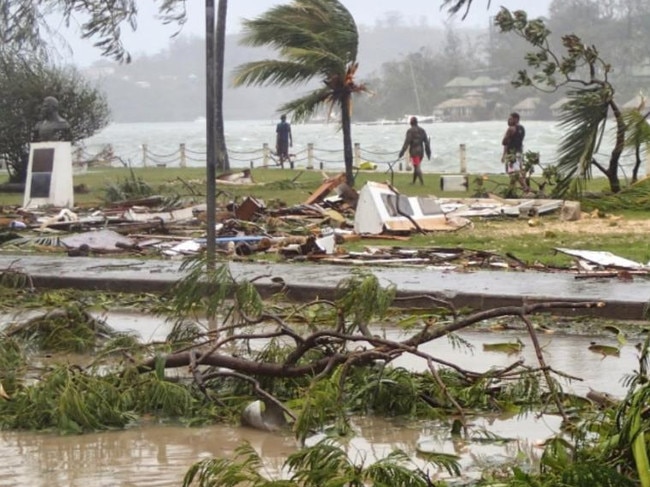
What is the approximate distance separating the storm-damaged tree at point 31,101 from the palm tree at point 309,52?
8.19 metres

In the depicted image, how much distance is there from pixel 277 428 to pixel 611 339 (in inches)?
143

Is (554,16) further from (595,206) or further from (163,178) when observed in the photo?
(595,206)

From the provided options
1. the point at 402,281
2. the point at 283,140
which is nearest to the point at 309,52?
the point at 283,140

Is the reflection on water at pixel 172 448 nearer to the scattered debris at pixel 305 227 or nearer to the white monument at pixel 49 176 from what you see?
the scattered debris at pixel 305 227

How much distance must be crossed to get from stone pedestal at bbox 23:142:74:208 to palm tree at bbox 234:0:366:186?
272 inches

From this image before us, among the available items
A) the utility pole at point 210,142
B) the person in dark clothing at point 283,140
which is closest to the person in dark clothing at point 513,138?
the person in dark clothing at point 283,140

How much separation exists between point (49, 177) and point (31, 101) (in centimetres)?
1349

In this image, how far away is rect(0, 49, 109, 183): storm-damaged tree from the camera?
3697cm

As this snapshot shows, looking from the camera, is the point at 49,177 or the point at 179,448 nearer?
the point at 179,448

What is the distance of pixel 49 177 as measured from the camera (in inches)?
984

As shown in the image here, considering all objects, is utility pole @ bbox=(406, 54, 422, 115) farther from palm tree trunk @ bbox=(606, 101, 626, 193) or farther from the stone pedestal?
palm tree trunk @ bbox=(606, 101, 626, 193)

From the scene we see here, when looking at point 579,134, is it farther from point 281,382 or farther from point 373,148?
point 373,148

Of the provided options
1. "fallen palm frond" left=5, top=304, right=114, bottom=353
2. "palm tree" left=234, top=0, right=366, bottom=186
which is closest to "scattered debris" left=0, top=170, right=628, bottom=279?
"fallen palm frond" left=5, top=304, right=114, bottom=353

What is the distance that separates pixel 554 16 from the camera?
7625 cm
